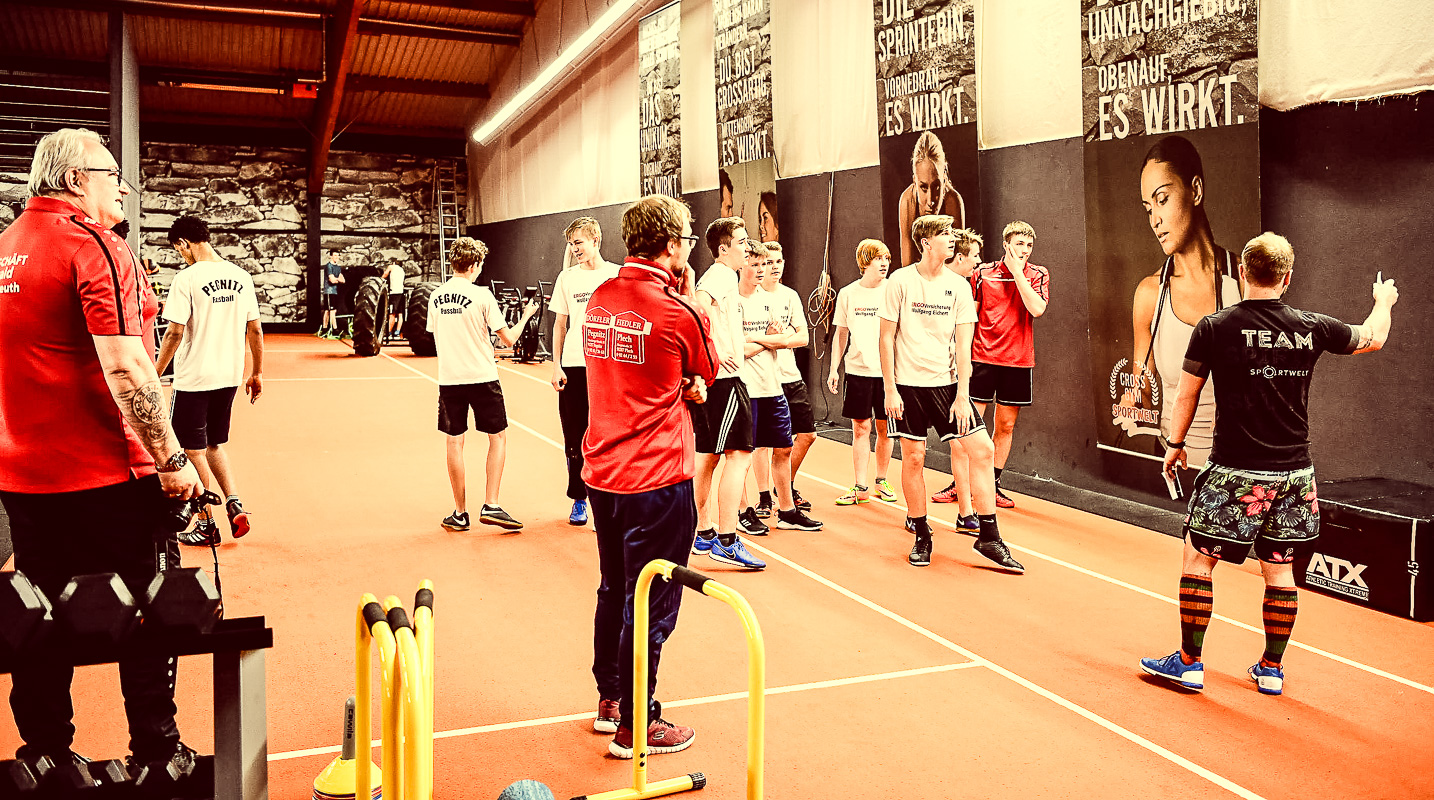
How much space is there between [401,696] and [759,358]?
4.13 metres

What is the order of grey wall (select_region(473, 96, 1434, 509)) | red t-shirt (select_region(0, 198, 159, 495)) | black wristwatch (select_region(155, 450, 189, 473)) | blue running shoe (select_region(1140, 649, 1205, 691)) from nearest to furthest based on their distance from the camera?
1. red t-shirt (select_region(0, 198, 159, 495))
2. black wristwatch (select_region(155, 450, 189, 473))
3. blue running shoe (select_region(1140, 649, 1205, 691))
4. grey wall (select_region(473, 96, 1434, 509))

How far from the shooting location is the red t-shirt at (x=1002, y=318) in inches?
289

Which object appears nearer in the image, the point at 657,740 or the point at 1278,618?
the point at 657,740

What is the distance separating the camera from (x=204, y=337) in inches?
234

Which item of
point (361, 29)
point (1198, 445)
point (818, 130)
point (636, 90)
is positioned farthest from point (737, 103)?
point (361, 29)

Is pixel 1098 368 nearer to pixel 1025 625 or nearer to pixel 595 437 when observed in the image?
pixel 1025 625

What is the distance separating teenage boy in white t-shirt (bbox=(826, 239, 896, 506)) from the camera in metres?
7.25

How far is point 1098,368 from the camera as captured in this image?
7.43m

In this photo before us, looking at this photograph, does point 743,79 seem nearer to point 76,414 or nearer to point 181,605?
point 76,414

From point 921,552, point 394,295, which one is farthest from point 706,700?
point 394,295

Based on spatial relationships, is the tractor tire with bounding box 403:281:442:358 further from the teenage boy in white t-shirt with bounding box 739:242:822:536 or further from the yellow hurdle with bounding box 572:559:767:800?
the yellow hurdle with bounding box 572:559:767:800

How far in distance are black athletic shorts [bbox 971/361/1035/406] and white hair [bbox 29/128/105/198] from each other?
226 inches

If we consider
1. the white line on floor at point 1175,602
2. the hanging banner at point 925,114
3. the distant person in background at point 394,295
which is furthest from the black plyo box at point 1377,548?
the distant person in background at point 394,295

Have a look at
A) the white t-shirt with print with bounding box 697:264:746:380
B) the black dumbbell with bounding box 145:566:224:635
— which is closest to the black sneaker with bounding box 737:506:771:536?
the white t-shirt with print with bounding box 697:264:746:380
